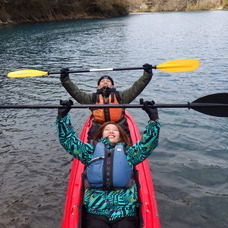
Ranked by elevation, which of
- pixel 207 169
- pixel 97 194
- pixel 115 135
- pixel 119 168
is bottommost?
pixel 207 169

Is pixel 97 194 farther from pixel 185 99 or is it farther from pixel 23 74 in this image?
pixel 185 99

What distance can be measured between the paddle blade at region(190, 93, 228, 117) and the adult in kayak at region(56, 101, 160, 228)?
0.59 m

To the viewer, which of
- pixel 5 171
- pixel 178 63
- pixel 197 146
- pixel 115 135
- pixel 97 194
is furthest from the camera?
pixel 197 146

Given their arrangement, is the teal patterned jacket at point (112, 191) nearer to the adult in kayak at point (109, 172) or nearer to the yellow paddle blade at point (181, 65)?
the adult in kayak at point (109, 172)

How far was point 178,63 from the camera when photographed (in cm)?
458

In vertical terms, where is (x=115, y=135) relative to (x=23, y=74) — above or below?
below

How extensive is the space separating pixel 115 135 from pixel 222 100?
1.32 metres

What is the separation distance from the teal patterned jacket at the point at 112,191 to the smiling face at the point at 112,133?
0.25 m

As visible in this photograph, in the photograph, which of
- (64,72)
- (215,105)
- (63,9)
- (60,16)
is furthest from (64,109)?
(63,9)

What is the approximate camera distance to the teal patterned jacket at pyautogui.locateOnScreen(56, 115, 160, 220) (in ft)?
9.20

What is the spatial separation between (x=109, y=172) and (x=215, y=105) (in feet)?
4.54

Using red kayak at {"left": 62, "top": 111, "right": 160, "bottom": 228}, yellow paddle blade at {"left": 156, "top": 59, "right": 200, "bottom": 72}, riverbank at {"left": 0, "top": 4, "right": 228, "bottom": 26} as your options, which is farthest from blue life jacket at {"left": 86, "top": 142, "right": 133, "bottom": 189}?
riverbank at {"left": 0, "top": 4, "right": 228, "bottom": 26}

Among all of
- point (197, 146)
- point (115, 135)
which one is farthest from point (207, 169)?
point (115, 135)

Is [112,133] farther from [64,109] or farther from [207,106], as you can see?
[207,106]
